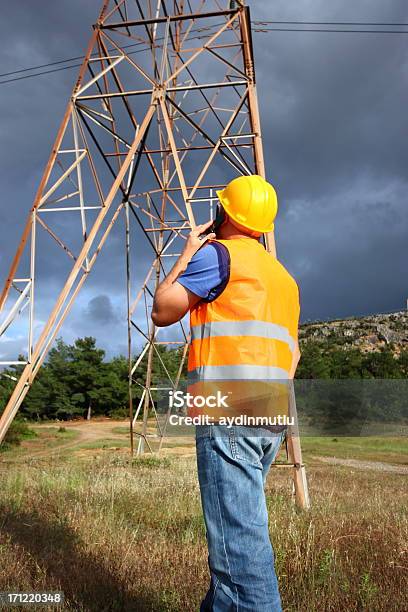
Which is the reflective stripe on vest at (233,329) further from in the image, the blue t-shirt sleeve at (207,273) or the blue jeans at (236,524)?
the blue jeans at (236,524)

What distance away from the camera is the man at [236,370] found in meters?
1.93

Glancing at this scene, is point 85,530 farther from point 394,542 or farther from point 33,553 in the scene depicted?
point 394,542

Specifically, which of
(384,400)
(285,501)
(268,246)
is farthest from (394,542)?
(384,400)

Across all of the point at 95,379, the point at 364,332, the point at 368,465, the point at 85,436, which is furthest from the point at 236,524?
the point at 364,332

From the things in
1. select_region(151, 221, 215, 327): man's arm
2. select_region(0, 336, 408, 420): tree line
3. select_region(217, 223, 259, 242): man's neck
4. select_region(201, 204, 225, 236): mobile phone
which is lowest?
select_region(151, 221, 215, 327): man's arm

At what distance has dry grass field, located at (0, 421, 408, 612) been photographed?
307 cm

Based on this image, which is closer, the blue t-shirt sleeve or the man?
the man

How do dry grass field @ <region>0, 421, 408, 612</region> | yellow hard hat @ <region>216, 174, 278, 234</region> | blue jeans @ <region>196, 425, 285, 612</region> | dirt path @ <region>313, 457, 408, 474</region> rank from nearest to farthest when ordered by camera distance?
blue jeans @ <region>196, 425, 285, 612</region> < yellow hard hat @ <region>216, 174, 278, 234</region> < dry grass field @ <region>0, 421, 408, 612</region> < dirt path @ <region>313, 457, 408, 474</region>

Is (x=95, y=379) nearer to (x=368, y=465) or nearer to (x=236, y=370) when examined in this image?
(x=368, y=465)

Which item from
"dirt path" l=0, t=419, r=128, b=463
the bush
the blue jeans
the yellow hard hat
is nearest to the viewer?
the blue jeans

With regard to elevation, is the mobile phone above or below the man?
above

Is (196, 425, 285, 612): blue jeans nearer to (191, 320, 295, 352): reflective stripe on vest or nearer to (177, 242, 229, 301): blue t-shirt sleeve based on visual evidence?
(191, 320, 295, 352): reflective stripe on vest

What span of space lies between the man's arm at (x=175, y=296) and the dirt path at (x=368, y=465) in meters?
13.9

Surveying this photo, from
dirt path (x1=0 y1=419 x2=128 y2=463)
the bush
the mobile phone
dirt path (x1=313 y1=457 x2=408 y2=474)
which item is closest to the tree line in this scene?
dirt path (x1=0 y1=419 x2=128 y2=463)
